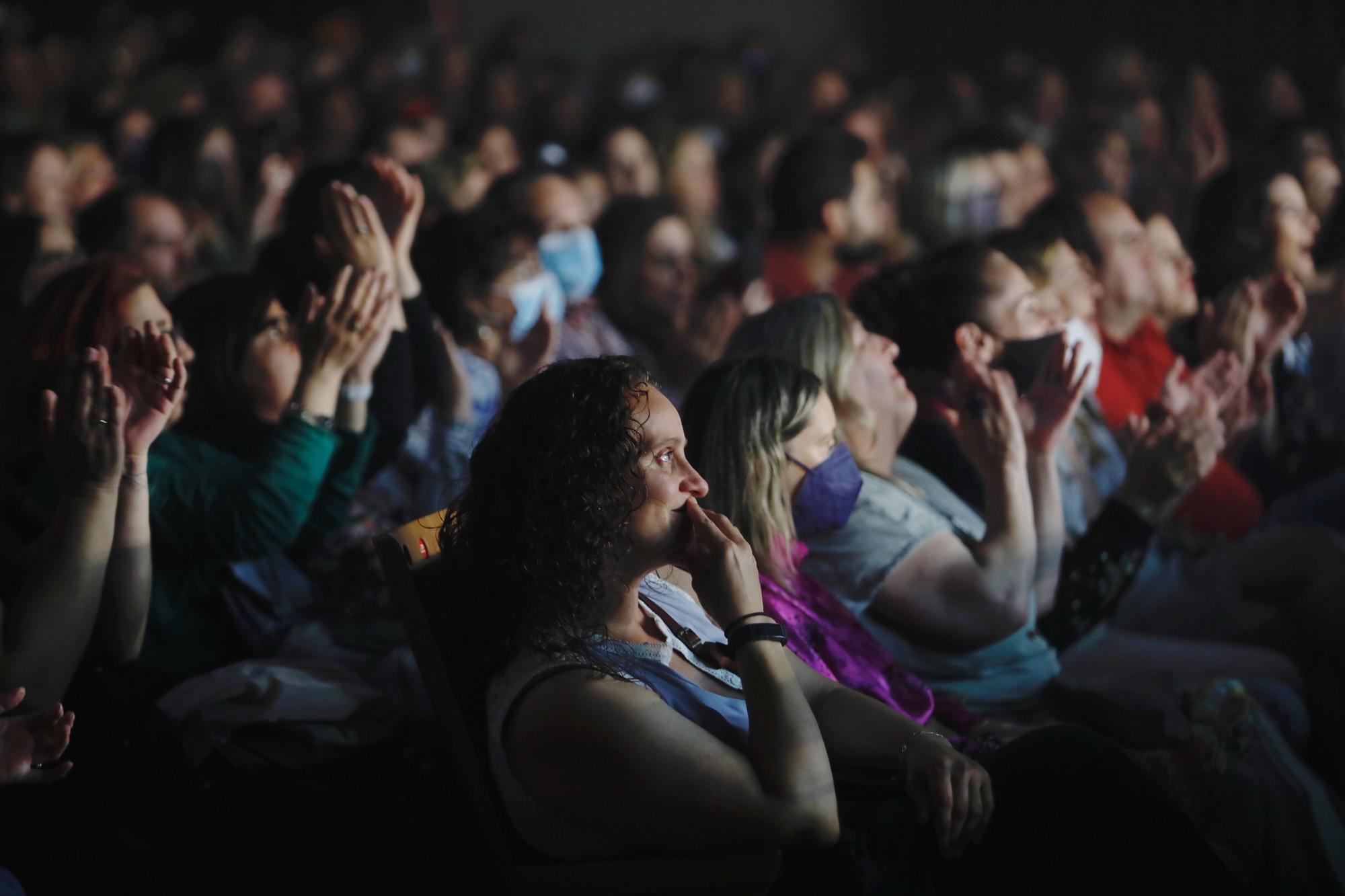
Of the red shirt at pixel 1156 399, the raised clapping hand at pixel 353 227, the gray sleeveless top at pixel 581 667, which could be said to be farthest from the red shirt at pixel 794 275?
the gray sleeveless top at pixel 581 667

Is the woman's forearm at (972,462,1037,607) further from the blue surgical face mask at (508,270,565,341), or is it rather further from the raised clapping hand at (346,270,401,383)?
the blue surgical face mask at (508,270,565,341)

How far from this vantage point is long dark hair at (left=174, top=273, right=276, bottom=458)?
2664 millimetres

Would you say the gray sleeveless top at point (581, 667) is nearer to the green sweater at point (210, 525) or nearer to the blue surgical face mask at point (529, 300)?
the green sweater at point (210, 525)

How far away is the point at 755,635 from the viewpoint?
1.77m

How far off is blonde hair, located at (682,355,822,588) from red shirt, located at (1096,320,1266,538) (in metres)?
1.46

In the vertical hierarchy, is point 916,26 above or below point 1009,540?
below

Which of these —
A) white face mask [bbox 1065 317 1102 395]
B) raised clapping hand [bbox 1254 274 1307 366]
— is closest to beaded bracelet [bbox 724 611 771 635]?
white face mask [bbox 1065 317 1102 395]

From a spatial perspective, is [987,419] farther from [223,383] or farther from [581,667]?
[223,383]

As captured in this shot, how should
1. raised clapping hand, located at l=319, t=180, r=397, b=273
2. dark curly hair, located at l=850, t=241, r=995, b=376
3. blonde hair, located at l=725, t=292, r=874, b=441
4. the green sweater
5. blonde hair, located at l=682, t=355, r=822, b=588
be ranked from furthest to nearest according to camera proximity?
1. dark curly hair, located at l=850, t=241, r=995, b=376
2. raised clapping hand, located at l=319, t=180, r=397, b=273
3. blonde hair, located at l=725, t=292, r=874, b=441
4. the green sweater
5. blonde hair, located at l=682, t=355, r=822, b=588

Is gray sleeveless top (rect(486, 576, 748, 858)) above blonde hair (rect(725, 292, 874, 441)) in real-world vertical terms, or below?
below

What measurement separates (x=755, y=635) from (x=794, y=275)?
9.84ft

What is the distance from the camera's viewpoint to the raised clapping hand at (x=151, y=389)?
212cm

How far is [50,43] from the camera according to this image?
28.5 ft

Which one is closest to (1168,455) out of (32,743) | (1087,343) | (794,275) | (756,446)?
(1087,343)
